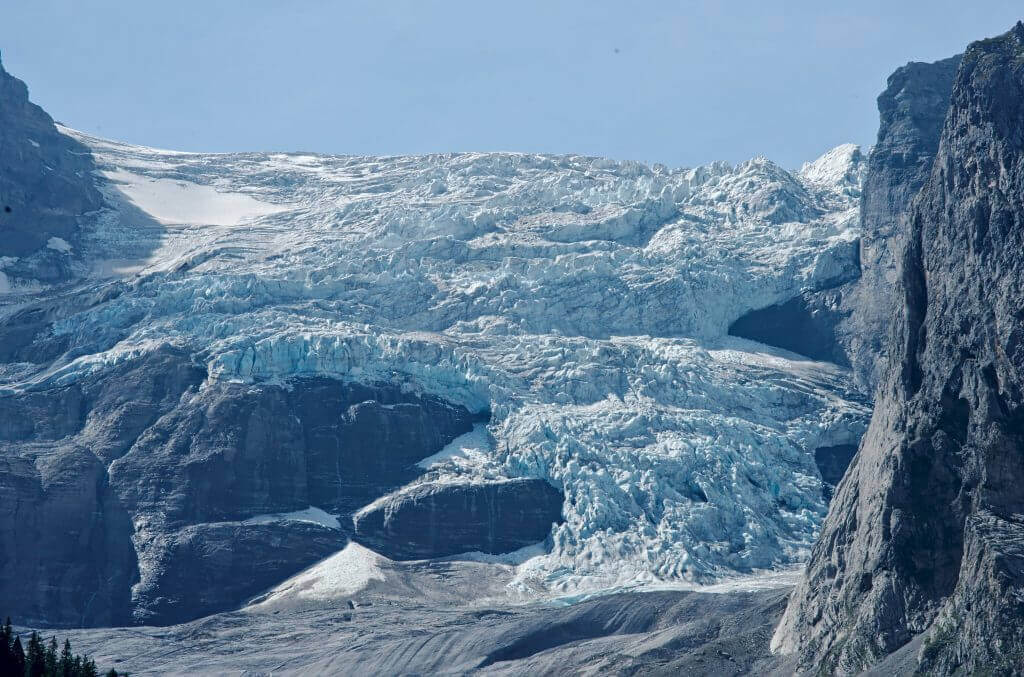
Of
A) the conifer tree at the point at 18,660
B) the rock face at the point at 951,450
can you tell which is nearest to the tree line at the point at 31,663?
the conifer tree at the point at 18,660

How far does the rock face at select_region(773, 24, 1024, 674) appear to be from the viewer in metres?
137

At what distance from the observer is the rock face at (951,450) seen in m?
137

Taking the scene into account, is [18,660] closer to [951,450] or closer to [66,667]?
[66,667]

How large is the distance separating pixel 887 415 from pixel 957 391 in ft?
34.0

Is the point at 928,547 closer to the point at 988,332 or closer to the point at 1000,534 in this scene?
the point at 1000,534

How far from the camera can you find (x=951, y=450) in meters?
148

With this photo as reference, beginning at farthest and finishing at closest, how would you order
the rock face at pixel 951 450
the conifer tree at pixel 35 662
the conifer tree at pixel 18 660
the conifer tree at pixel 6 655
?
the rock face at pixel 951 450 → the conifer tree at pixel 35 662 → the conifer tree at pixel 18 660 → the conifer tree at pixel 6 655

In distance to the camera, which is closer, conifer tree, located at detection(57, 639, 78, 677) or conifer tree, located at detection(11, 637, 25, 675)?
conifer tree, located at detection(11, 637, 25, 675)

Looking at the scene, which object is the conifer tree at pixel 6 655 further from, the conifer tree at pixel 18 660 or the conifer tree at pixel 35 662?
the conifer tree at pixel 35 662

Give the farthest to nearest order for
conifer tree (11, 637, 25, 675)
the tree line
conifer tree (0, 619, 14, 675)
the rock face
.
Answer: the rock face < conifer tree (11, 637, 25, 675) < the tree line < conifer tree (0, 619, 14, 675)

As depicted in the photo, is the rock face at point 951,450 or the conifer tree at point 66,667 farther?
the rock face at point 951,450

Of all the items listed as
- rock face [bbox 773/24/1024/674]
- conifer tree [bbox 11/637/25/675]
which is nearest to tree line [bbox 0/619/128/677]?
conifer tree [bbox 11/637/25/675]

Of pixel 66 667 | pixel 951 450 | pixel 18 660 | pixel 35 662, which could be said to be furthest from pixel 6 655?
pixel 951 450

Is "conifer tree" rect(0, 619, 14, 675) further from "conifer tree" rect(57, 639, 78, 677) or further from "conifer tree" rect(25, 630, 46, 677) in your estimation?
"conifer tree" rect(57, 639, 78, 677)
